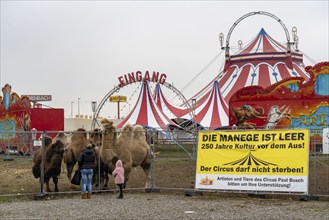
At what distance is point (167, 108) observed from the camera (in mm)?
35625

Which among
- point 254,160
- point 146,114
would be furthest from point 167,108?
point 254,160

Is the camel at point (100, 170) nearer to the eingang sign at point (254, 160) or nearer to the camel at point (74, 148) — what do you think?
the camel at point (74, 148)

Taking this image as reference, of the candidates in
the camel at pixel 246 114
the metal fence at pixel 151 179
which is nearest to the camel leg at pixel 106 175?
the metal fence at pixel 151 179

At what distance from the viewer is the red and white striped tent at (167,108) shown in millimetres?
34312

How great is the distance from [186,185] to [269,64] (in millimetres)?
22747

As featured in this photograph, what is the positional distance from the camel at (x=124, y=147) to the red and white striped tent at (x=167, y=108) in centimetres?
1770

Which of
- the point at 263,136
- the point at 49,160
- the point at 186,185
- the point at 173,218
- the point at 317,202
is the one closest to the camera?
the point at 173,218

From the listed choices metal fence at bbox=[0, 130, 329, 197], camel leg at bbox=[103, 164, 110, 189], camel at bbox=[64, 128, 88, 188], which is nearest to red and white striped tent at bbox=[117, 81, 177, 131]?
metal fence at bbox=[0, 130, 329, 197]

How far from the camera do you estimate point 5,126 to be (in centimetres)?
3712

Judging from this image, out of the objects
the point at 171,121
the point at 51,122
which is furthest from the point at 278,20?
the point at 51,122

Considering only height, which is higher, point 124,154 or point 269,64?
point 269,64

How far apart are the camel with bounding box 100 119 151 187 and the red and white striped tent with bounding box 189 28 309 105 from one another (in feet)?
65.9

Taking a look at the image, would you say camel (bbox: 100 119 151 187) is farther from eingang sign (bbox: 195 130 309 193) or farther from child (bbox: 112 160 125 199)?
eingang sign (bbox: 195 130 309 193)

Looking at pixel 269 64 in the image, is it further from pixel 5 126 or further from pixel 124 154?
pixel 124 154
